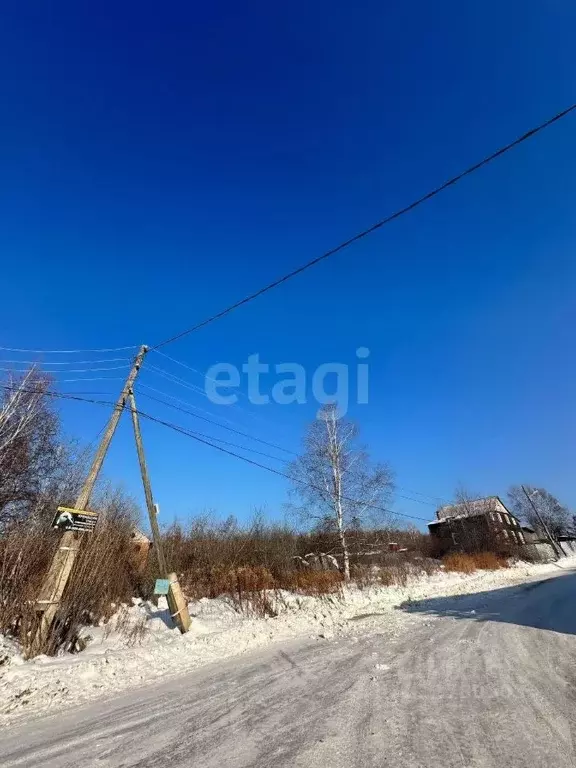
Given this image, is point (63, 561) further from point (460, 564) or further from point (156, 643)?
point (460, 564)

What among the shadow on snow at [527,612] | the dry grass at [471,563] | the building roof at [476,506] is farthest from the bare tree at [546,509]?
the shadow on snow at [527,612]

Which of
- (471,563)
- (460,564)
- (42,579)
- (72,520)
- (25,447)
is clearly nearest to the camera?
(42,579)

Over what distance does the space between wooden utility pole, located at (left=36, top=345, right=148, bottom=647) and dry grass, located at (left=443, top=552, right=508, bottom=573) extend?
25.3m

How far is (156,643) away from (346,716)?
5.82 metres

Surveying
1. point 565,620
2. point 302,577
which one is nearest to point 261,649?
point 565,620

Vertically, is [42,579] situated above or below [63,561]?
Answer: below

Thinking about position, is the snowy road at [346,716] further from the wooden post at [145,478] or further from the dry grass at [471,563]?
the dry grass at [471,563]

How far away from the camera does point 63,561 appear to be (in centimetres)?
765

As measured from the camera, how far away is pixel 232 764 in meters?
3.06

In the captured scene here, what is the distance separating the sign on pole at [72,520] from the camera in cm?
789

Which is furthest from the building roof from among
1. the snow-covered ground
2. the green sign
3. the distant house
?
the green sign

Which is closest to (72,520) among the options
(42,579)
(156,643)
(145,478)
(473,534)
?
(42,579)

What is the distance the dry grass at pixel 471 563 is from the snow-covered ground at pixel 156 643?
1496cm

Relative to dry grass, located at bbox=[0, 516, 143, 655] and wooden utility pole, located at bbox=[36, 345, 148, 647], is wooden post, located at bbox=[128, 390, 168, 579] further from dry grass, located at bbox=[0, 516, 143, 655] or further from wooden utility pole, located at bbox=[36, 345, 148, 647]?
dry grass, located at bbox=[0, 516, 143, 655]
